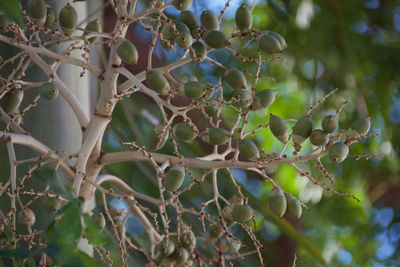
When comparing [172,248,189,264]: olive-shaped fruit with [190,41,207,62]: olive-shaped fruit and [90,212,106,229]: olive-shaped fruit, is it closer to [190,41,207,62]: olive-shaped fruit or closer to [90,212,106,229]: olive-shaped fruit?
Answer: [90,212,106,229]: olive-shaped fruit

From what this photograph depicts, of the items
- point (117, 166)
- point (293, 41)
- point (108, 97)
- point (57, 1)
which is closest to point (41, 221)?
point (108, 97)

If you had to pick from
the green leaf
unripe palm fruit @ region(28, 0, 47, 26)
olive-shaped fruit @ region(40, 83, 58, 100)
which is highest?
the green leaf

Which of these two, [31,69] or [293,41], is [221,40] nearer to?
[31,69]

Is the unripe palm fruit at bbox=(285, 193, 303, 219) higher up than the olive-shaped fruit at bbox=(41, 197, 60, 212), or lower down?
lower down

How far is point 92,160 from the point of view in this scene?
1.21 meters

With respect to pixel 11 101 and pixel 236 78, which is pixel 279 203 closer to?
pixel 236 78

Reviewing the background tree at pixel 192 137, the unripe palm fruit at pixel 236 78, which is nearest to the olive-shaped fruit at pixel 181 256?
the background tree at pixel 192 137

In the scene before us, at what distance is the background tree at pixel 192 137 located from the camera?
3.53ft

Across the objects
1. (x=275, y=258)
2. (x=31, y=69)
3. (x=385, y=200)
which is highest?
(x=31, y=69)

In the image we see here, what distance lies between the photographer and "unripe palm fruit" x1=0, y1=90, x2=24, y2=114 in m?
1.19

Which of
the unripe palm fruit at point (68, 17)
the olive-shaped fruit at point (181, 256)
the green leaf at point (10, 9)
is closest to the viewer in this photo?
the green leaf at point (10, 9)

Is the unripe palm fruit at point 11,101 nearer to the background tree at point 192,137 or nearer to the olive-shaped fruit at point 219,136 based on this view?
the background tree at point 192,137

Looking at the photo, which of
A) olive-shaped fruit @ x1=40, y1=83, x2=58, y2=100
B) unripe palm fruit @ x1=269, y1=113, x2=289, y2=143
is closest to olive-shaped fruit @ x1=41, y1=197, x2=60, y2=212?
olive-shaped fruit @ x1=40, y1=83, x2=58, y2=100

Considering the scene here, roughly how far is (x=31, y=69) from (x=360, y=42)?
1.62m
